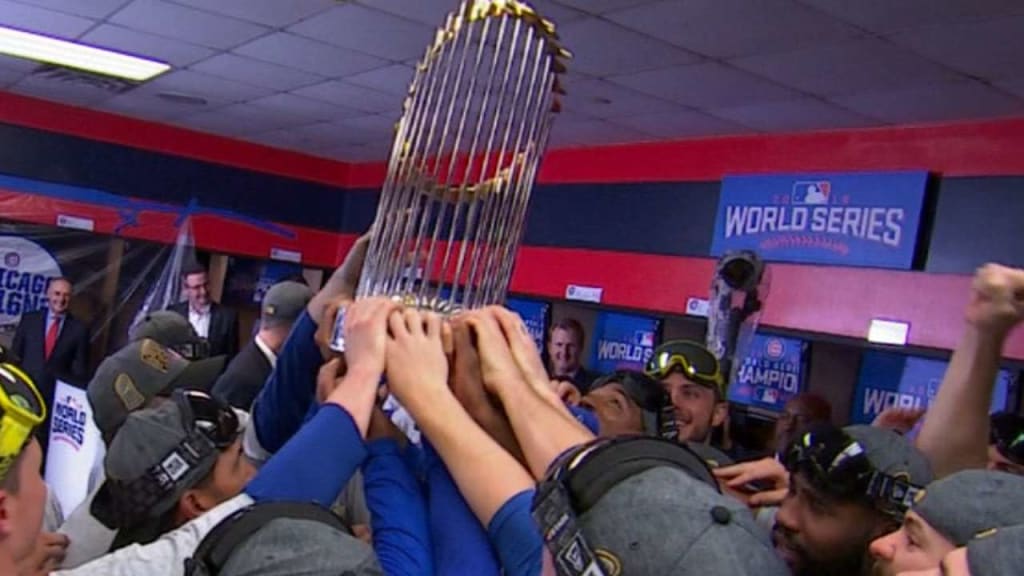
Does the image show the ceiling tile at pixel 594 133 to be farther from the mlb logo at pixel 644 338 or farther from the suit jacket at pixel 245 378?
the suit jacket at pixel 245 378

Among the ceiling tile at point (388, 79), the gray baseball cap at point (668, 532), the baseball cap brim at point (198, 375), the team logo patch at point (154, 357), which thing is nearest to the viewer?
the gray baseball cap at point (668, 532)

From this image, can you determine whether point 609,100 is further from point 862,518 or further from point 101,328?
point 101,328

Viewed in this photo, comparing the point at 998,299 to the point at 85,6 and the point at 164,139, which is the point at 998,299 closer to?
the point at 85,6

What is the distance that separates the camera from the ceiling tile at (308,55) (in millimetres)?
4176

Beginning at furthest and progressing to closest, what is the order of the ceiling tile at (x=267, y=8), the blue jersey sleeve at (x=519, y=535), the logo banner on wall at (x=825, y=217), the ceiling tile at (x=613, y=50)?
the logo banner on wall at (x=825, y=217) → the ceiling tile at (x=267, y=8) → the ceiling tile at (x=613, y=50) → the blue jersey sleeve at (x=519, y=535)

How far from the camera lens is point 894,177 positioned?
4.06 meters

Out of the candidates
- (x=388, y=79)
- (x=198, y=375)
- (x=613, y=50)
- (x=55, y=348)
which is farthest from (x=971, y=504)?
(x=55, y=348)

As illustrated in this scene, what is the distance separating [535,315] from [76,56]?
2709 mm

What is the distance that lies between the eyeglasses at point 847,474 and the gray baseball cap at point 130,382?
1.32m

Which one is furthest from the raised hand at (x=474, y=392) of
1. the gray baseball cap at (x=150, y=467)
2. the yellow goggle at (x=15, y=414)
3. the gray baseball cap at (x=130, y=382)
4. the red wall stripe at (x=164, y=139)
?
the red wall stripe at (x=164, y=139)

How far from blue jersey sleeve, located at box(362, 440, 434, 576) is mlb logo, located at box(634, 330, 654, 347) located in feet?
13.3

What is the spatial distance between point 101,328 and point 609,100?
155 inches

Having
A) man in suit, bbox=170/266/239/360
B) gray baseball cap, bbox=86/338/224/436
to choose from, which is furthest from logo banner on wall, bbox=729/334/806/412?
man in suit, bbox=170/266/239/360

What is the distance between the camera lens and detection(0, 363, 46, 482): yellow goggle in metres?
0.97
